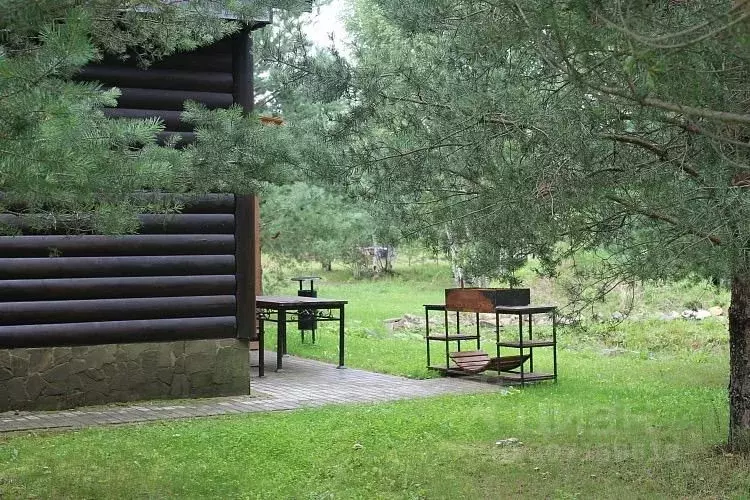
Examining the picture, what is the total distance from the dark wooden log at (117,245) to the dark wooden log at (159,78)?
156 cm

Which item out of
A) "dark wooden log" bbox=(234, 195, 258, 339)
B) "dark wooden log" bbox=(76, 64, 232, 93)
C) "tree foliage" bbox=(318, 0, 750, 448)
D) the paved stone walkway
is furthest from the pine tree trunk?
"dark wooden log" bbox=(76, 64, 232, 93)

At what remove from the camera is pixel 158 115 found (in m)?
9.79

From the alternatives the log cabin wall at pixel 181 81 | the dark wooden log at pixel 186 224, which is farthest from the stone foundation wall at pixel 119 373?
the log cabin wall at pixel 181 81

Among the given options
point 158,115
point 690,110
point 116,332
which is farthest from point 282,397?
point 690,110

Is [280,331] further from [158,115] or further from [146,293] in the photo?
[158,115]

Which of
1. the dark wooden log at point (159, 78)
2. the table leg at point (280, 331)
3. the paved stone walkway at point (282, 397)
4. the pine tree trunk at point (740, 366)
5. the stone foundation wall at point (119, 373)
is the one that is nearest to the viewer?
the pine tree trunk at point (740, 366)

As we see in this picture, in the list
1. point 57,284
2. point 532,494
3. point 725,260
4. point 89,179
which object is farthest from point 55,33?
point 57,284

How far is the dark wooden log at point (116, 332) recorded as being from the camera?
30.4 ft

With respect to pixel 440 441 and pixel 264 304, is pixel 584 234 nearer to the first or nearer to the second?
pixel 440 441

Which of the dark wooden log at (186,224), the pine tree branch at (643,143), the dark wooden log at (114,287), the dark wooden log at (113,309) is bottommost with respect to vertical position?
the dark wooden log at (113,309)

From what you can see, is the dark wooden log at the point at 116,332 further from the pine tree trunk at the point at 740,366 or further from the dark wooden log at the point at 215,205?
the pine tree trunk at the point at 740,366

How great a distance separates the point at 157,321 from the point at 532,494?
16.2 feet

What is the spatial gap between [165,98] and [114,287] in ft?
6.65

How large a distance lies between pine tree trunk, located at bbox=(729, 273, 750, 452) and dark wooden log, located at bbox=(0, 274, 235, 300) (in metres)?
5.29
